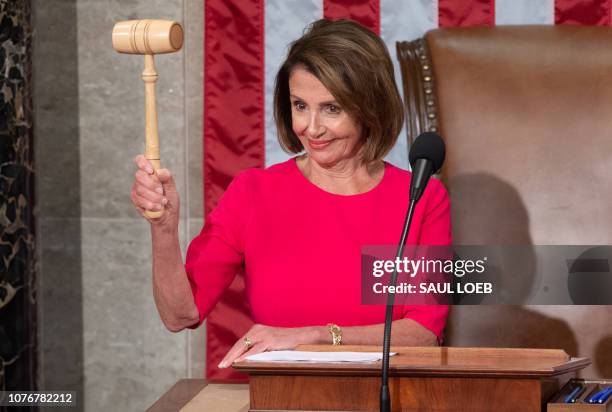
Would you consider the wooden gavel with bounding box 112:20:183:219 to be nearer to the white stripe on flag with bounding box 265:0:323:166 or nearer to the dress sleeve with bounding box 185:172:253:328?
the dress sleeve with bounding box 185:172:253:328

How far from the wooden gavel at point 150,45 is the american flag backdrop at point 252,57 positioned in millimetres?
1272

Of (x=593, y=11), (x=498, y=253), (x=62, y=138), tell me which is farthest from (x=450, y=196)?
(x=62, y=138)

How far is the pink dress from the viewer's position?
7.23 ft

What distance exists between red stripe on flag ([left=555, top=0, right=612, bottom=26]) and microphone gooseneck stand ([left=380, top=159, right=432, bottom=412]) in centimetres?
158

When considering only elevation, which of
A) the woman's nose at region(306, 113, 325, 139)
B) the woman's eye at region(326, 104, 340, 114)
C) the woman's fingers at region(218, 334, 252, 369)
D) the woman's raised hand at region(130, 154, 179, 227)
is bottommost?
the woman's fingers at region(218, 334, 252, 369)

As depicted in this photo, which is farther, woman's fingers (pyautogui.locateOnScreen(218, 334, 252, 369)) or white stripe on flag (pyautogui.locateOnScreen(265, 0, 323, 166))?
white stripe on flag (pyautogui.locateOnScreen(265, 0, 323, 166))

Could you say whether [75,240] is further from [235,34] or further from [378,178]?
[378,178]

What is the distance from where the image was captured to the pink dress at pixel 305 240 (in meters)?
2.21

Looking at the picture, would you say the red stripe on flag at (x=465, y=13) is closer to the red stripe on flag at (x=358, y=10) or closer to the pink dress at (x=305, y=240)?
the red stripe on flag at (x=358, y=10)

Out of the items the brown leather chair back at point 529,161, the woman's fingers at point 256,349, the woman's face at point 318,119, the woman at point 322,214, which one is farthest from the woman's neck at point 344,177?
the woman's fingers at point 256,349

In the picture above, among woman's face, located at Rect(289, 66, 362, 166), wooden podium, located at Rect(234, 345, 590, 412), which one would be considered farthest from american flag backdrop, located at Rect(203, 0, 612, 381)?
wooden podium, located at Rect(234, 345, 590, 412)

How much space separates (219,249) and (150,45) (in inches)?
24.2

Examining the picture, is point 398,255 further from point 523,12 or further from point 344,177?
point 523,12

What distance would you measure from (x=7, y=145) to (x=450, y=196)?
125cm
